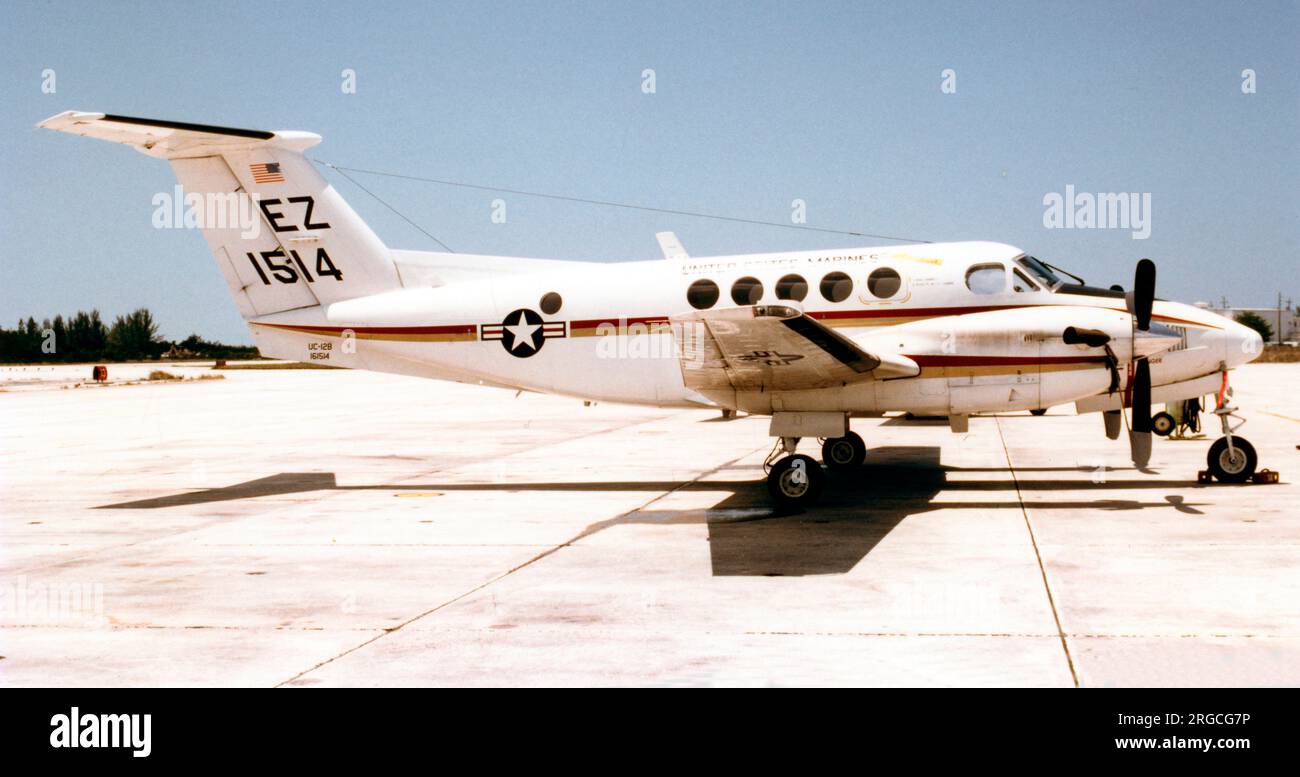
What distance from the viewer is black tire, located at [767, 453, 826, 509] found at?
13156mm

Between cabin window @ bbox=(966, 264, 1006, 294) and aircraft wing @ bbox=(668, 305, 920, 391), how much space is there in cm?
144

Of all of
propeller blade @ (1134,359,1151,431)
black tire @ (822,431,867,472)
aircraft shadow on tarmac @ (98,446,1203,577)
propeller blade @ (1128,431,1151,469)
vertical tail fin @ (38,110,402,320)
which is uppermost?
vertical tail fin @ (38,110,402,320)

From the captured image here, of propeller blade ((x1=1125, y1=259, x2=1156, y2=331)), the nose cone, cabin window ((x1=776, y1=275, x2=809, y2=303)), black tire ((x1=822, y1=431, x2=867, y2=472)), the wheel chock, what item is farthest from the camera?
black tire ((x1=822, y1=431, x2=867, y2=472))

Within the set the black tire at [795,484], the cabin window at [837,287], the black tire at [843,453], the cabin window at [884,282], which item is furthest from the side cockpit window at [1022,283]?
the black tire at [843,453]

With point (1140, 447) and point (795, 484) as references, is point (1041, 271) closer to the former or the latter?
point (1140, 447)

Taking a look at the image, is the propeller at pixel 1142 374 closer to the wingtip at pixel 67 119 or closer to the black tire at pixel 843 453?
the black tire at pixel 843 453

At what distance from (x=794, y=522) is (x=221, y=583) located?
617 centimetres

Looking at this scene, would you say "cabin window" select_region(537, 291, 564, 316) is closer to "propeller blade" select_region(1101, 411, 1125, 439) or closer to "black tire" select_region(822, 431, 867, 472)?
"black tire" select_region(822, 431, 867, 472)

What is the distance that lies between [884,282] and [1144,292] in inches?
125

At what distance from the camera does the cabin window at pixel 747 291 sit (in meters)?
14.5

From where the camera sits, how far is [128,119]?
47.2 feet

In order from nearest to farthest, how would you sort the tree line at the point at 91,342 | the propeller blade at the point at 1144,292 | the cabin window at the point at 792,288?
the propeller blade at the point at 1144,292, the cabin window at the point at 792,288, the tree line at the point at 91,342

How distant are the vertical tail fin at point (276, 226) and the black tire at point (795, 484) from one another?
22.6 feet

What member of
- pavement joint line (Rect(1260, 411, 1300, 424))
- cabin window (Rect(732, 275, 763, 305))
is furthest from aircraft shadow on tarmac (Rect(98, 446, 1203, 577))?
pavement joint line (Rect(1260, 411, 1300, 424))
